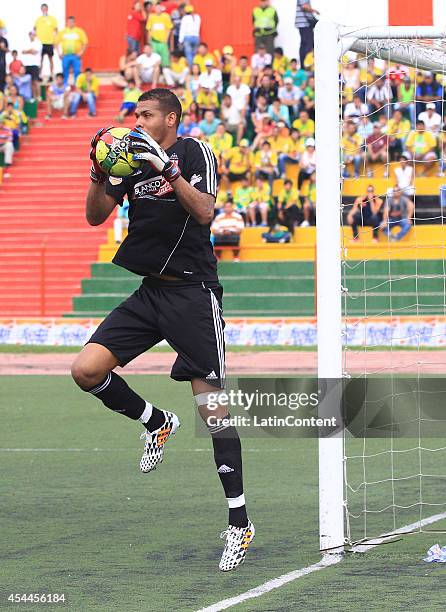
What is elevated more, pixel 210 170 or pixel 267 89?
pixel 267 89

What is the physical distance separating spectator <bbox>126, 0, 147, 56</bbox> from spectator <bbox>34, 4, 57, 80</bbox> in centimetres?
166

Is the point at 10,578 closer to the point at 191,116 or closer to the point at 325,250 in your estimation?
the point at 325,250

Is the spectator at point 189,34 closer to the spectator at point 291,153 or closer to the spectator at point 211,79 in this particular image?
the spectator at point 211,79

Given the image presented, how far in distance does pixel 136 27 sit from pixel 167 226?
931 inches

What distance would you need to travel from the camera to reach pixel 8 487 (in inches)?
336

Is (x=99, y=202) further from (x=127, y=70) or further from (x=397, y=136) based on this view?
(x=127, y=70)

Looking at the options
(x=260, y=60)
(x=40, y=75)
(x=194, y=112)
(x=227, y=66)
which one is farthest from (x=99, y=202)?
(x=40, y=75)

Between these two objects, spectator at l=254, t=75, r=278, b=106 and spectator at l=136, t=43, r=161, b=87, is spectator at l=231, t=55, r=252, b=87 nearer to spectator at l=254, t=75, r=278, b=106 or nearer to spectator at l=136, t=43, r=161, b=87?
spectator at l=254, t=75, r=278, b=106

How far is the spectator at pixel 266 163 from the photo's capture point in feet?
80.5

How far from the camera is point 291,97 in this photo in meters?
26.0

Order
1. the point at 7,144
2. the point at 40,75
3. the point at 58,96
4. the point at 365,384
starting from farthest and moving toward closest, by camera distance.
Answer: the point at 40,75
the point at 58,96
the point at 7,144
the point at 365,384

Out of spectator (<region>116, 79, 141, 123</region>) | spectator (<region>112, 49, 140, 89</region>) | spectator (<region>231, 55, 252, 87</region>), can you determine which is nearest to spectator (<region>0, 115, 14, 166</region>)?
spectator (<region>116, 79, 141, 123</region>)

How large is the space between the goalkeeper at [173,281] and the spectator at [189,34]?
22378 millimetres

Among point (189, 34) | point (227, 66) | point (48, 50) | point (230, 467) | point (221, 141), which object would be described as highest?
point (189, 34)
